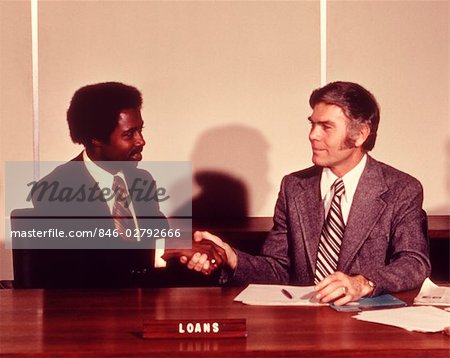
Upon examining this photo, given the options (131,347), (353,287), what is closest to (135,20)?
(353,287)

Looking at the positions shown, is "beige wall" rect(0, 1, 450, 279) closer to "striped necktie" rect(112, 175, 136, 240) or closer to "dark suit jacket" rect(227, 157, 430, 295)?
"striped necktie" rect(112, 175, 136, 240)

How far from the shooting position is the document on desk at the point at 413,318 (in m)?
1.93

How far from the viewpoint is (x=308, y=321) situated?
6.66ft

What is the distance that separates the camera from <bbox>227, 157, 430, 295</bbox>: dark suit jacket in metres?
2.82

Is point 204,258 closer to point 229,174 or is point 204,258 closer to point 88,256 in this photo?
point 88,256

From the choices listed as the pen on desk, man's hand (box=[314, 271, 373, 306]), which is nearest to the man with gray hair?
the pen on desk

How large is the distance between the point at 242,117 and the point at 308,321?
2386 millimetres

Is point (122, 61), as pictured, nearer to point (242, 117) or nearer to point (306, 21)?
point (242, 117)

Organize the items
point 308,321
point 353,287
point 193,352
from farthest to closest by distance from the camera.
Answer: point 353,287 → point 308,321 → point 193,352

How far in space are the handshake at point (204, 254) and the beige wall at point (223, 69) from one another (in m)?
1.67

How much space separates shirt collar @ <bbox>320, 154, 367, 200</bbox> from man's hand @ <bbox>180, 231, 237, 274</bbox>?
56 centimetres

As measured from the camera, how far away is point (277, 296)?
233 centimetres

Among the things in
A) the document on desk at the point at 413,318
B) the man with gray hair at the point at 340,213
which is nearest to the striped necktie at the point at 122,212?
the man with gray hair at the point at 340,213

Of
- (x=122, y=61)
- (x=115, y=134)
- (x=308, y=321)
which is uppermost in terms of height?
(x=122, y=61)
